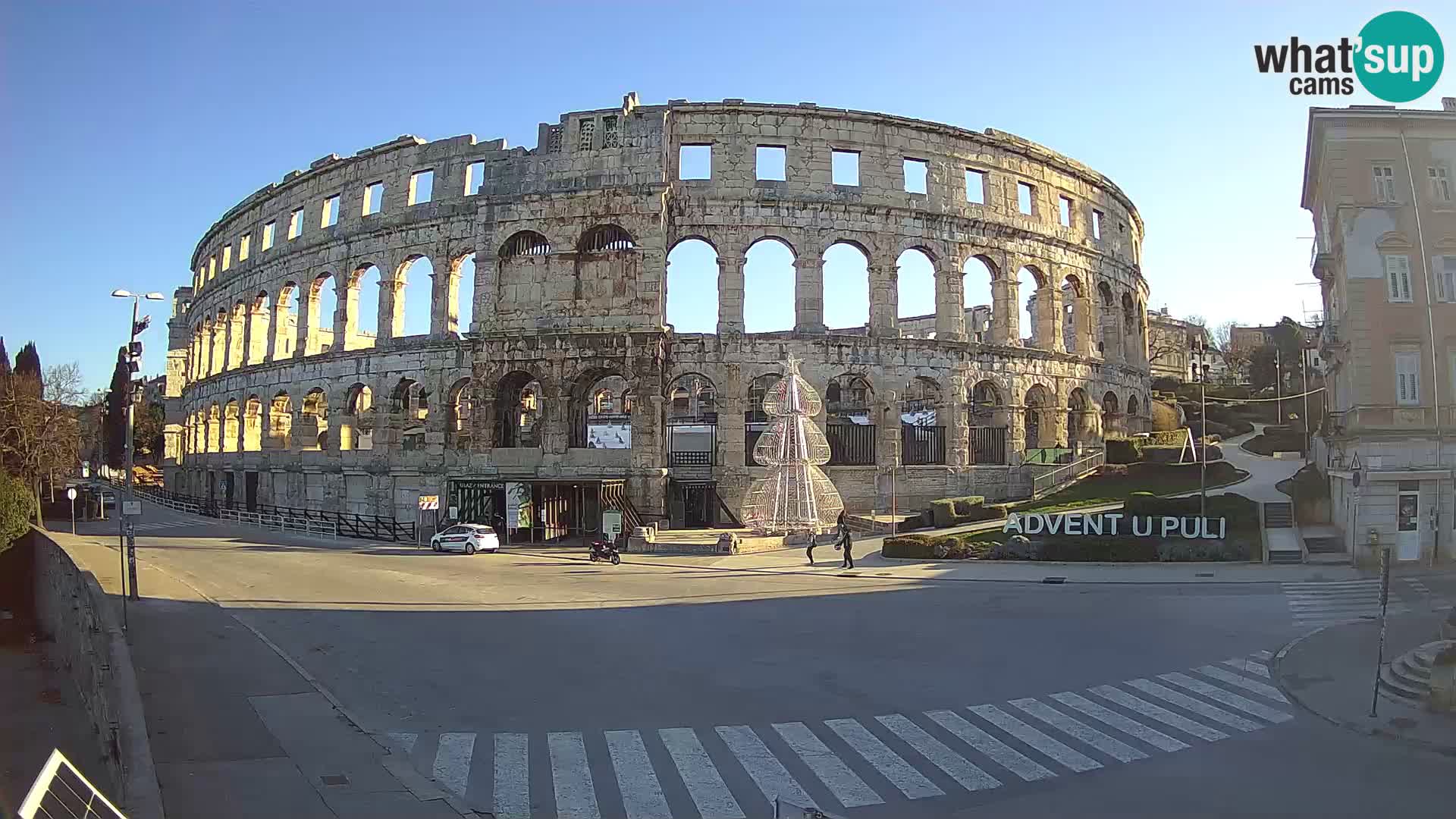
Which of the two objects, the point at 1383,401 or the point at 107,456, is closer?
the point at 1383,401

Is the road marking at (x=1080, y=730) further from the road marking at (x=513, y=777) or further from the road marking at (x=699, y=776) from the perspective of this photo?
the road marking at (x=513, y=777)

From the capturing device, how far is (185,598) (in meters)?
20.5

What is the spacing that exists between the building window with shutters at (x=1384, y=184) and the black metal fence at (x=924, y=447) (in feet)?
64.3

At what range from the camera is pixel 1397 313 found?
22547mm

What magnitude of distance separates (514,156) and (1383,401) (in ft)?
112

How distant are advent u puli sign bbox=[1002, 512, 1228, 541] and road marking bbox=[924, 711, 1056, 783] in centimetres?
1834

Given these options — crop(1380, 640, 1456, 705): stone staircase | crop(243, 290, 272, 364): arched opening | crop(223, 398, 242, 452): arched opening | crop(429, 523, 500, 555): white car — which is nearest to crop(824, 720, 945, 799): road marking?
crop(1380, 640, 1456, 705): stone staircase

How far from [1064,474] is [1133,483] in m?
3.15

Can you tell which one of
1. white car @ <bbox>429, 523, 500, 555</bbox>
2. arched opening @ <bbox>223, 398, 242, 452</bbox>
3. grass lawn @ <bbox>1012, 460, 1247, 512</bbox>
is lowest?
white car @ <bbox>429, 523, 500, 555</bbox>

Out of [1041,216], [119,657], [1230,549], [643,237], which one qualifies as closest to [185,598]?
[119,657]

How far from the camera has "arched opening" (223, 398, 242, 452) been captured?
51.8 m

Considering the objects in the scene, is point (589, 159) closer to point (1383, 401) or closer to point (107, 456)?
point (1383, 401)

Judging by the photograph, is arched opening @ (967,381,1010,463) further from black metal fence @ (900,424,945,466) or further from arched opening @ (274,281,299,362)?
arched opening @ (274,281,299,362)

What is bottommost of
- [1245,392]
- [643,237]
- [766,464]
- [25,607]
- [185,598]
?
[25,607]
